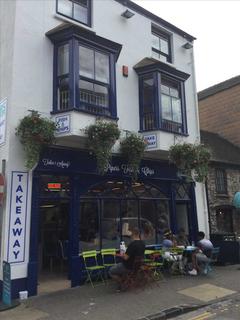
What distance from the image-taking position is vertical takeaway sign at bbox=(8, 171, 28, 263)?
895cm

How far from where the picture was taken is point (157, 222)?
12797 millimetres

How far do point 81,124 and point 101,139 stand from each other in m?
0.70

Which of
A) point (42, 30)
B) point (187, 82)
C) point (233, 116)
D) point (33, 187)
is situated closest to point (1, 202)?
point (33, 187)

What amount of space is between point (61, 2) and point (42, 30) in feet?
5.14

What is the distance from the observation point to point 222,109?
810 inches

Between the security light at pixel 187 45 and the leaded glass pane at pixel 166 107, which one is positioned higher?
the security light at pixel 187 45

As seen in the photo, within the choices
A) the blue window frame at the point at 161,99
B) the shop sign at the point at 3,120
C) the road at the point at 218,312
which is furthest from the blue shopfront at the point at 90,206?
the road at the point at 218,312

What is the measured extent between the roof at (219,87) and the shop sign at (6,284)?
629 inches

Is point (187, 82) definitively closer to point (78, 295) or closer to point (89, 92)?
point (89, 92)

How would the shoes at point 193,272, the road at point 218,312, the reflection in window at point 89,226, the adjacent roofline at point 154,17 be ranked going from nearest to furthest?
the road at point 218,312 < the reflection in window at point 89,226 < the shoes at point 193,272 < the adjacent roofline at point 154,17

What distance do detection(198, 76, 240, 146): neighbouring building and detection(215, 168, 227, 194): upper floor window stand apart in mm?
3878

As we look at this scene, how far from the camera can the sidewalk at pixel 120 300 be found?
7543 mm

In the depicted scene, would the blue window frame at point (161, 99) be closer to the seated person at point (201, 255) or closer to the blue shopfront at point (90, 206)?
the blue shopfront at point (90, 206)

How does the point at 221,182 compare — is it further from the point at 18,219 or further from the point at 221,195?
the point at 18,219
